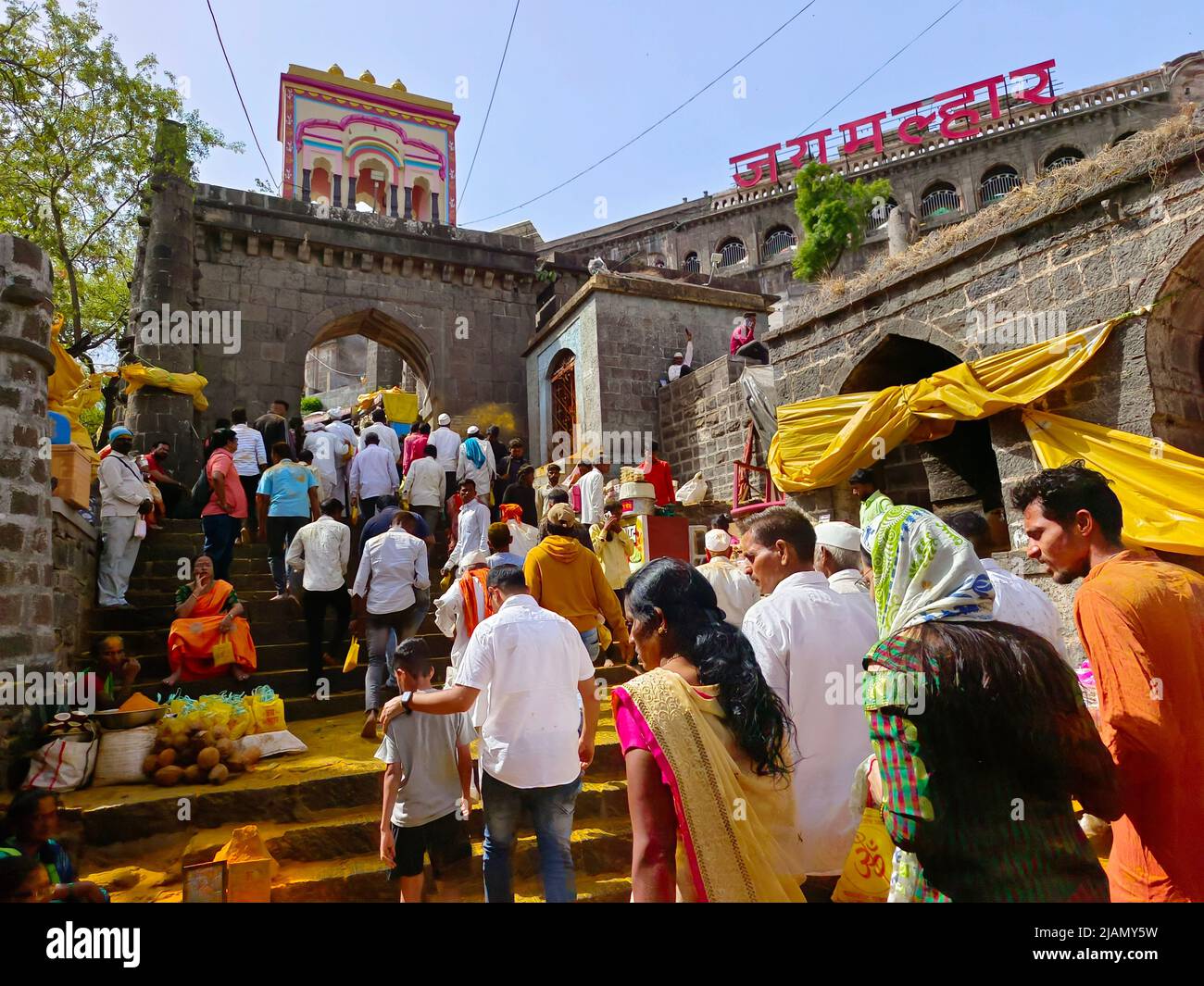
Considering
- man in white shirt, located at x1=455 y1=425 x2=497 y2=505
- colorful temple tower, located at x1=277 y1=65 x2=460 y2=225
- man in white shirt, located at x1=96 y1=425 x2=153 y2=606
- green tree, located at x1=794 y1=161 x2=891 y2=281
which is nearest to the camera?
man in white shirt, located at x1=96 y1=425 x2=153 y2=606

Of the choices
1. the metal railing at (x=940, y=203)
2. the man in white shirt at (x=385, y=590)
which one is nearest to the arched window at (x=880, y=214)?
the metal railing at (x=940, y=203)

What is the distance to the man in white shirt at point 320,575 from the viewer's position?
6.42m

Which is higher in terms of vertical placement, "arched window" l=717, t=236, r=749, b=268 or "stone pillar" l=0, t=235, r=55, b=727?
"arched window" l=717, t=236, r=749, b=268

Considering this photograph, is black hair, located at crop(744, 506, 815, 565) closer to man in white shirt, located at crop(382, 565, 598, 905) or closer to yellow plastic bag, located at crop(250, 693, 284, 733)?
man in white shirt, located at crop(382, 565, 598, 905)

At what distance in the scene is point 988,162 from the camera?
34.3 m

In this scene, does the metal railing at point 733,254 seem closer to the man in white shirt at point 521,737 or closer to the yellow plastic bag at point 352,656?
the yellow plastic bag at point 352,656

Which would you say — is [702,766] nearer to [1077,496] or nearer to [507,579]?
[1077,496]

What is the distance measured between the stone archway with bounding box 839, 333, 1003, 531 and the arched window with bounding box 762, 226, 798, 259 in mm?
31035

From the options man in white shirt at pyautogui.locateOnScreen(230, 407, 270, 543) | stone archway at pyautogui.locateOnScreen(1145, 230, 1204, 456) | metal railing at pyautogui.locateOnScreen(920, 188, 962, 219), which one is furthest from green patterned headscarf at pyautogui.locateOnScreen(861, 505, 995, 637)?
metal railing at pyautogui.locateOnScreen(920, 188, 962, 219)

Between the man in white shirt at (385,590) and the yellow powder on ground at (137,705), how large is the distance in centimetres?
151

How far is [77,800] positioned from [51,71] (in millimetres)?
12807

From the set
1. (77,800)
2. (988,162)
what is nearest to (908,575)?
(77,800)

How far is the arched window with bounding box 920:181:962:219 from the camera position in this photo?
3475 centimetres
